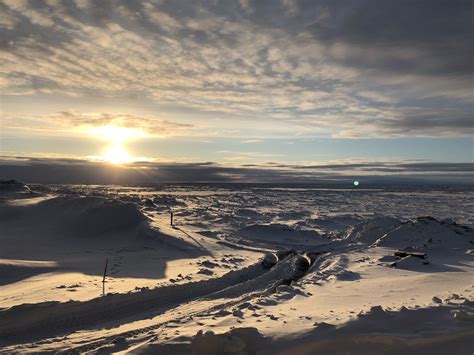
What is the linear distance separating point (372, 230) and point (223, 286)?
1404 centimetres

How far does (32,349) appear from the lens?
7309 millimetres

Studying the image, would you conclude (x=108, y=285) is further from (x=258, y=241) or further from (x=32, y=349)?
(x=258, y=241)

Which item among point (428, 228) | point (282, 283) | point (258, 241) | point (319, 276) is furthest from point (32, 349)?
point (428, 228)

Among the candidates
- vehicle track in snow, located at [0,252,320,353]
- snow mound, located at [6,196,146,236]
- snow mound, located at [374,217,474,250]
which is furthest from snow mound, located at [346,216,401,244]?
snow mound, located at [6,196,146,236]

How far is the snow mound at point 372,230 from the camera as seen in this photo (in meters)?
23.0

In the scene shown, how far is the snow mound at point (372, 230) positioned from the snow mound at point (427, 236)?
104 cm

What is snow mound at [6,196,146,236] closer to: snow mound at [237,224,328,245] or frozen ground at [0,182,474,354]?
frozen ground at [0,182,474,354]

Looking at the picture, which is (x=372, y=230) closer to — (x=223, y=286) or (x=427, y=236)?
(x=427, y=236)

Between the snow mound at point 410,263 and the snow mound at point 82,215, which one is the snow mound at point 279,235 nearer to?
the snow mound at point 82,215

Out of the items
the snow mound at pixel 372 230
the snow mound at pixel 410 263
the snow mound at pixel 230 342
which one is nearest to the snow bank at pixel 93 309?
the snow mound at pixel 230 342

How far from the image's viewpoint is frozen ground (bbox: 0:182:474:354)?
6547 mm

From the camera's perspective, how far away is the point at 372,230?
23.7 meters

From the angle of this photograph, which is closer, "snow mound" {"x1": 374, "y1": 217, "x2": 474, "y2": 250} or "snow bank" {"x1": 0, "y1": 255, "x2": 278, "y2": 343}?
"snow bank" {"x1": 0, "y1": 255, "x2": 278, "y2": 343}

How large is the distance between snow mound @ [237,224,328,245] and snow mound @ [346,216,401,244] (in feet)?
6.16
